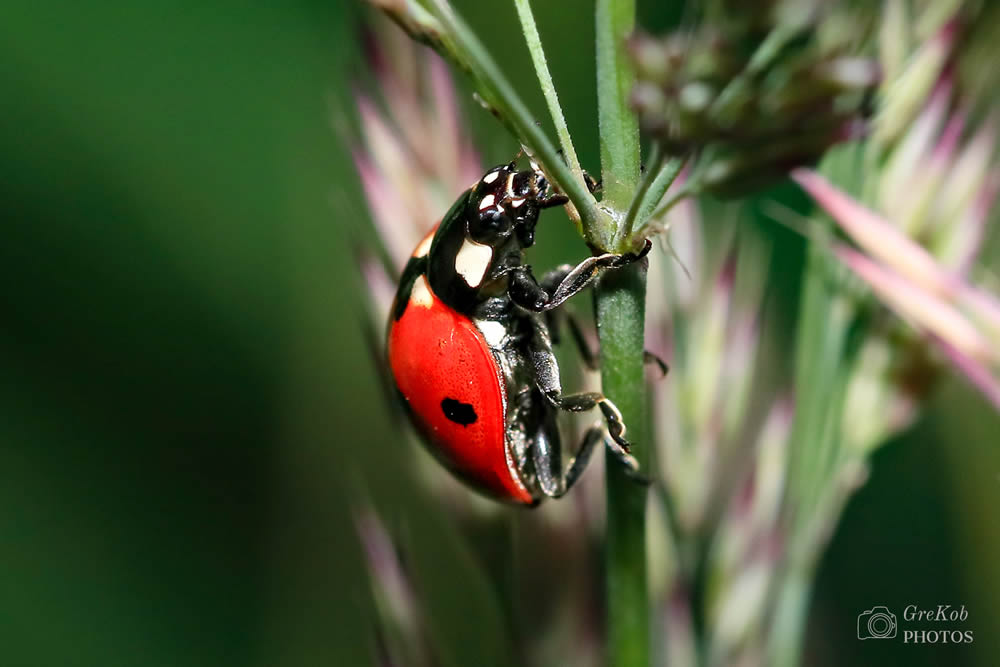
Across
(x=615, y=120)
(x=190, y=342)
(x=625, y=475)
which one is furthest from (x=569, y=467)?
(x=190, y=342)

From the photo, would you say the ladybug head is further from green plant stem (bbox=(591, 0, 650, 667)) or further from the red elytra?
green plant stem (bbox=(591, 0, 650, 667))

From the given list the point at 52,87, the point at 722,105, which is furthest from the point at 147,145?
the point at 722,105

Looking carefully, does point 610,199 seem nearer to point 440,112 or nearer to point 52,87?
point 440,112

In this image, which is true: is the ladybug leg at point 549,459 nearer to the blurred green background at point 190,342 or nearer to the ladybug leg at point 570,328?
the ladybug leg at point 570,328

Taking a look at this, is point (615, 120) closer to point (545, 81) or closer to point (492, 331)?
point (545, 81)

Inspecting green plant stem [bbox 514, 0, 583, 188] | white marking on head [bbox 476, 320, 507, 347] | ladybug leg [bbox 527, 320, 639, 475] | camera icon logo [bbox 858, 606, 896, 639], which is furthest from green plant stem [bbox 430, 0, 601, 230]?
camera icon logo [bbox 858, 606, 896, 639]
